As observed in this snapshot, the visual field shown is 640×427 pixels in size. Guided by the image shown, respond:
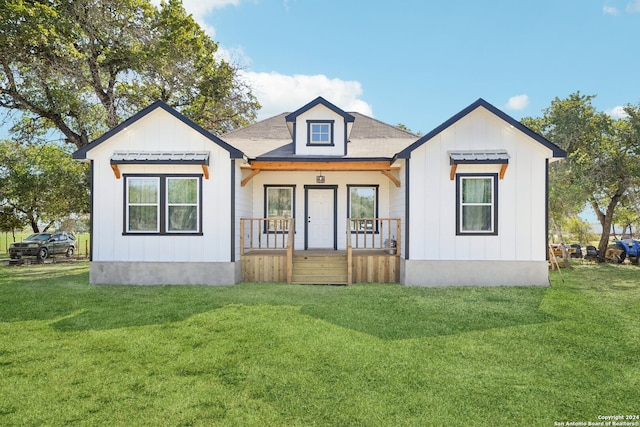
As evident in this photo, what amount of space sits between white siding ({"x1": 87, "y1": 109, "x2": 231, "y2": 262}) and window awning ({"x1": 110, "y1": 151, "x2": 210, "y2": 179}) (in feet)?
0.52

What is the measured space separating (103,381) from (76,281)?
798cm

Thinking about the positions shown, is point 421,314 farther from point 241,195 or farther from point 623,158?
point 623,158

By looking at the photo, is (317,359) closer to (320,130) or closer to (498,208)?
(498,208)

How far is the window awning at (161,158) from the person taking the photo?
9.30m

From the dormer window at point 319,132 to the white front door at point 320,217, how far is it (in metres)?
1.66

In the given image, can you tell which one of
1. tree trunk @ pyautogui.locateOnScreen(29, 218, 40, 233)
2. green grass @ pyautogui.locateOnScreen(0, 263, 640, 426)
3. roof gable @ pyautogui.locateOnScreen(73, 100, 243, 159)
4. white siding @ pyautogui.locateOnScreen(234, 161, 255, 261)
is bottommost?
green grass @ pyautogui.locateOnScreen(0, 263, 640, 426)

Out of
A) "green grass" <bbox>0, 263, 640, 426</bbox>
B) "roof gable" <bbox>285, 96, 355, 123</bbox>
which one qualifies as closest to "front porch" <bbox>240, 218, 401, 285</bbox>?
"green grass" <bbox>0, 263, 640, 426</bbox>

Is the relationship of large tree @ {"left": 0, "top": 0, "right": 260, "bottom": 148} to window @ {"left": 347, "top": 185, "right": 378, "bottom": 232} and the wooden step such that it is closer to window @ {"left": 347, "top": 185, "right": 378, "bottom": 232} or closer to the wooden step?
window @ {"left": 347, "top": 185, "right": 378, "bottom": 232}

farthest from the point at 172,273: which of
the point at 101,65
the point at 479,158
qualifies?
the point at 101,65

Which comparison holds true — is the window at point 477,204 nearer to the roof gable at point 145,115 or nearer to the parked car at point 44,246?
the roof gable at point 145,115

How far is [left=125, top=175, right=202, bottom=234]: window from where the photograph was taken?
9.58 meters

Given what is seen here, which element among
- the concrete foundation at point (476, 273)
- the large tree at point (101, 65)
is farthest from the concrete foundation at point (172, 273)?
the large tree at point (101, 65)

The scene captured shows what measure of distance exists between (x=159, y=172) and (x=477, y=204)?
8.07 m

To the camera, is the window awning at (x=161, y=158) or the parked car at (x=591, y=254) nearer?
the window awning at (x=161, y=158)
